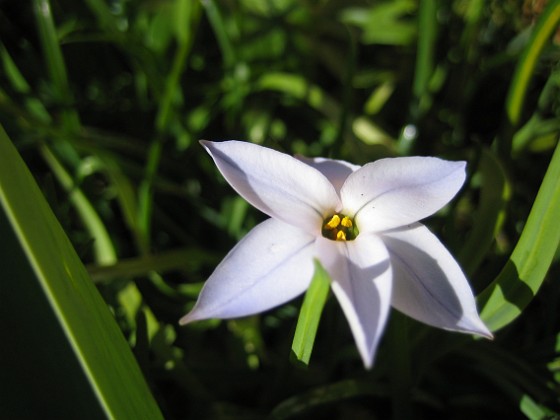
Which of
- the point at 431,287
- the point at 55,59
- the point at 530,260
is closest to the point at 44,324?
the point at 431,287

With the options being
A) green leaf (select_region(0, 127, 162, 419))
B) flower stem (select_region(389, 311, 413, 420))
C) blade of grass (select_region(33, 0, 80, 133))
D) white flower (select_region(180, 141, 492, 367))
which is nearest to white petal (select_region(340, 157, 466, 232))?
white flower (select_region(180, 141, 492, 367))

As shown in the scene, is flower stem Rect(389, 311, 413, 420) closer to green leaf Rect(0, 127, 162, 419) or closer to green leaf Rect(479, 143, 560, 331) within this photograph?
green leaf Rect(479, 143, 560, 331)

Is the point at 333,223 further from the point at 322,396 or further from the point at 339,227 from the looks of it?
the point at 322,396

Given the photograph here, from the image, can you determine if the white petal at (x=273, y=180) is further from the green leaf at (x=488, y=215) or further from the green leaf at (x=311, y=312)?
the green leaf at (x=488, y=215)

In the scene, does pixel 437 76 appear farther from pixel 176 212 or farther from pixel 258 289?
pixel 258 289

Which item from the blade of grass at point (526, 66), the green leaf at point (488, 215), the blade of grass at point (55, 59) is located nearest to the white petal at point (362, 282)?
the green leaf at point (488, 215)

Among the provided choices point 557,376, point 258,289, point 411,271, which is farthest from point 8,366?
point 557,376
